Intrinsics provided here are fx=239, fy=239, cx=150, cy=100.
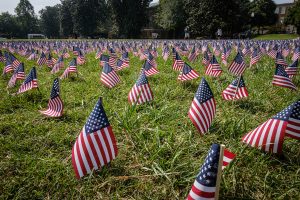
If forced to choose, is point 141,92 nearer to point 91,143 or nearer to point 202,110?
point 202,110

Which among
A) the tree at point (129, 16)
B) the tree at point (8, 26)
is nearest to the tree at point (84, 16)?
the tree at point (129, 16)

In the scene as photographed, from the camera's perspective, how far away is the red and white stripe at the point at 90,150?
99.1 inches

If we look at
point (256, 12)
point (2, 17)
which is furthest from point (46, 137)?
point (2, 17)

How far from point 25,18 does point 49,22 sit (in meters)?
9.84

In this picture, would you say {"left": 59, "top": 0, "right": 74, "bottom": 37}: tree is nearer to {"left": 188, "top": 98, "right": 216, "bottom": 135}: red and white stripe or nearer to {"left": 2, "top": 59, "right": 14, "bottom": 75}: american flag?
{"left": 2, "top": 59, "right": 14, "bottom": 75}: american flag

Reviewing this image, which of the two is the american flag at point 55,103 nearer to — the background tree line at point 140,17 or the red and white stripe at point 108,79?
the red and white stripe at point 108,79

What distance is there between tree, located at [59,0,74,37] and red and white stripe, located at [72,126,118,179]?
82529 millimetres

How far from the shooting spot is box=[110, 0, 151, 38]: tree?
57.4 m

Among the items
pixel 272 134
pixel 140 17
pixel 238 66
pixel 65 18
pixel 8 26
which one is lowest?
pixel 272 134

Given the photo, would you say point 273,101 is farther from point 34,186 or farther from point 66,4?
point 66,4

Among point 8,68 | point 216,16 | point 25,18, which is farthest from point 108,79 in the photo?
point 25,18

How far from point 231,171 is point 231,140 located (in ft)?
2.60

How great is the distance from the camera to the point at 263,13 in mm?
70812

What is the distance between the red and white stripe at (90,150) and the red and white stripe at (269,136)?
5.82 feet
